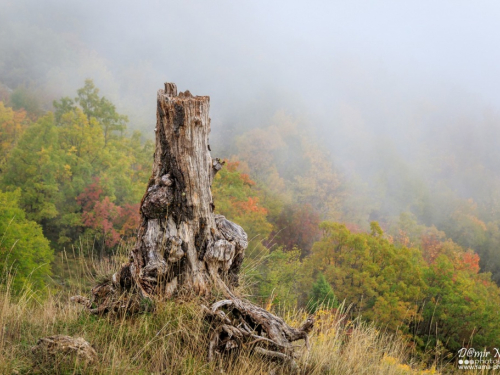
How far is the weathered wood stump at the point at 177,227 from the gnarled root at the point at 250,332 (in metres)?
0.08

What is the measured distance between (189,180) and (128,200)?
2532 centimetres

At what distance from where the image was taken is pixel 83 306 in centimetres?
430

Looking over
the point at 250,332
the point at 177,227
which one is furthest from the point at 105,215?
the point at 250,332

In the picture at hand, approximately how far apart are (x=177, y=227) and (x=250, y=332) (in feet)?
4.28

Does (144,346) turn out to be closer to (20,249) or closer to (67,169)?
(20,249)

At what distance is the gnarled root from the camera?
3588 mm

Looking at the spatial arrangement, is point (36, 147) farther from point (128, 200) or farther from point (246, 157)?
Answer: point (246, 157)

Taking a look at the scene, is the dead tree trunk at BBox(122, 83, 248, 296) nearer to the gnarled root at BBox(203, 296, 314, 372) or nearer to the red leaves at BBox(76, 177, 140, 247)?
the gnarled root at BBox(203, 296, 314, 372)

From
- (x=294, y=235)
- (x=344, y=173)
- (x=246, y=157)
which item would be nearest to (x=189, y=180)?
(x=294, y=235)

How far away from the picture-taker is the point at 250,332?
12.3 feet

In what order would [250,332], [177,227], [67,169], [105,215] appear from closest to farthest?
1. [250,332]
2. [177,227]
3. [105,215]
4. [67,169]

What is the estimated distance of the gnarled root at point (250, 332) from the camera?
3.59 metres

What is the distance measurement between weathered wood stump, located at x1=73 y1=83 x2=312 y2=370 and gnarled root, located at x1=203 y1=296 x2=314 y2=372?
0.08 m

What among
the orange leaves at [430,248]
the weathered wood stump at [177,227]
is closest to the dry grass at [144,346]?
the weathered wood stump at [177,227]
